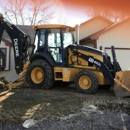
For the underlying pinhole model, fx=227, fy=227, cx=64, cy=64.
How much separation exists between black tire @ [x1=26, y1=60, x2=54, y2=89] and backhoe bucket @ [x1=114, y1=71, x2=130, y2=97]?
2.81 meters

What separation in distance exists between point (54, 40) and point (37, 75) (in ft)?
5.52

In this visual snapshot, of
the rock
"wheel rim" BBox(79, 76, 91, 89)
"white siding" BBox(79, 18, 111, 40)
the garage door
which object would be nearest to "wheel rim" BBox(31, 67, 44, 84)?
"wheel rim" BBox(79, 76, 91, 89)

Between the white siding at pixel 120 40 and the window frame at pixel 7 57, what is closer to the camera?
the window frame at pixel 7 57

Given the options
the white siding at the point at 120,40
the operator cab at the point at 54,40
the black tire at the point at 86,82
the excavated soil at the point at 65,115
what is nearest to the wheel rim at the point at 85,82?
the black tire at the point at 86,82

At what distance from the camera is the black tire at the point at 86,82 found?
27.3 feet

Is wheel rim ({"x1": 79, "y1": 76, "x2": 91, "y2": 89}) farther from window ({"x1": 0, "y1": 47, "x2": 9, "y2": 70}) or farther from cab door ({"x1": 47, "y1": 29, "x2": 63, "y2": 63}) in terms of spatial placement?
window ({"x1": 0, "y1": 47, "x2": 9, "y2": 70})

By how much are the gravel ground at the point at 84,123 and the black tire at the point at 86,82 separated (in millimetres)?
3087

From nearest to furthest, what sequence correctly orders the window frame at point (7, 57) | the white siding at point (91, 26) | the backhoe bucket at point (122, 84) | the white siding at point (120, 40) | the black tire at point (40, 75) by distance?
the backhoe bucket at point (122, 84)
the black tire at point (40, 75)
the window frame at point (7, 57)
the white siding at point (120, 40)
the white siding at point (91, 26)

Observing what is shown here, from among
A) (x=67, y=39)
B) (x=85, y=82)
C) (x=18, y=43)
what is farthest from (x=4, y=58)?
(x=85, y=82)

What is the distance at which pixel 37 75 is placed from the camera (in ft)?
32.2

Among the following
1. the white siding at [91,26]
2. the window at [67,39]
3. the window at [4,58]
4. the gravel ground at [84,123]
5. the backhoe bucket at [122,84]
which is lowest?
the gravel ground at [84,123]

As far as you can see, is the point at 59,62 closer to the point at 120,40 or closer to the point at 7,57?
the point at 7,57

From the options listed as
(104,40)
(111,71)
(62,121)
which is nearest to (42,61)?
(111,71)

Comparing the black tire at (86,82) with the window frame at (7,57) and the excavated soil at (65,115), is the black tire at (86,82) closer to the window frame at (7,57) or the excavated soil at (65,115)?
the excavated soil at (65,115)
